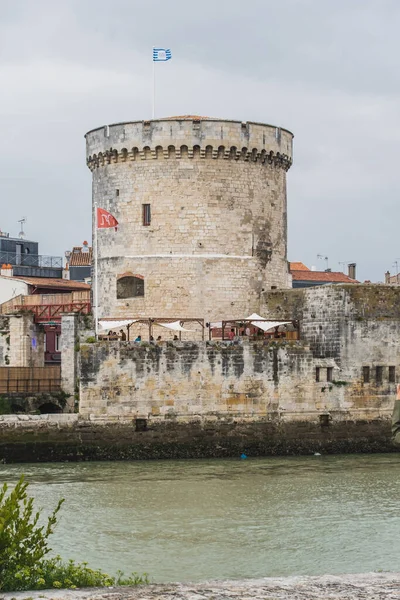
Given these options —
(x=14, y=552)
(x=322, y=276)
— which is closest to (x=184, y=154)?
(x=14, y=552)

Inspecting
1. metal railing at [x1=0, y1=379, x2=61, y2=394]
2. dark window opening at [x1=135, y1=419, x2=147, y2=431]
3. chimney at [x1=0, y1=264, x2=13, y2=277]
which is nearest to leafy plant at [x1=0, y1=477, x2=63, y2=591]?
dark window opening at [x1=135, y1=419, x2=147, y2=431]

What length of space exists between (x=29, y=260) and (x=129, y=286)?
29350 mm

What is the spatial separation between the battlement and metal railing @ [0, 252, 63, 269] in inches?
1061

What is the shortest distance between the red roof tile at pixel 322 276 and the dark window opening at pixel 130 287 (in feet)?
94.3

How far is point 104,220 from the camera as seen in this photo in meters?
33.5

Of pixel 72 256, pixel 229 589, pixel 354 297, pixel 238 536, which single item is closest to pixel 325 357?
pixel 354 297

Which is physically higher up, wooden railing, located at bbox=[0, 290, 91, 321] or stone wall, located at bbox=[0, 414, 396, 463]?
wooden railing, located at bbox=[0, 290, 91, 321]

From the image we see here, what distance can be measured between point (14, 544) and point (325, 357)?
20370mm

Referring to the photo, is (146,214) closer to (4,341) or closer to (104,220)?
(104,220)

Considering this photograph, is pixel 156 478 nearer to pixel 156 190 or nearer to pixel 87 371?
pixel 87 371

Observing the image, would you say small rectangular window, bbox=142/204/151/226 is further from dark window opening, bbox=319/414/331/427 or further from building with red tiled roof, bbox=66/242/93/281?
building with red tiled roof, bbox=66/242/93/281

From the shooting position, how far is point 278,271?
35625 millimetres

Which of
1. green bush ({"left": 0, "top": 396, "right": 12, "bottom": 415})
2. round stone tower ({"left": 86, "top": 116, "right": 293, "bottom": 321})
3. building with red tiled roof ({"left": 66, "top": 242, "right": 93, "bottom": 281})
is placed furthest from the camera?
building with red tiled roof ({"left": 66, "top": 242, "right": 93, "bottom": 281})

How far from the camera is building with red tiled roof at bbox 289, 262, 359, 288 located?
6253 centimetres
